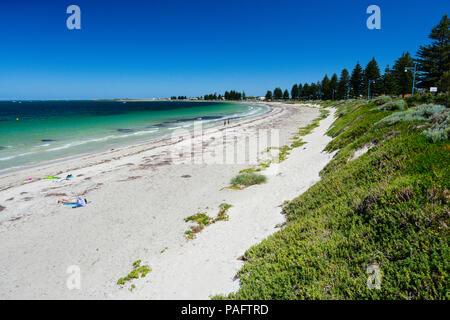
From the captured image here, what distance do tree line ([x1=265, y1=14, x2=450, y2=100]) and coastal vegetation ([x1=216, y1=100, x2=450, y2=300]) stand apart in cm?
2640

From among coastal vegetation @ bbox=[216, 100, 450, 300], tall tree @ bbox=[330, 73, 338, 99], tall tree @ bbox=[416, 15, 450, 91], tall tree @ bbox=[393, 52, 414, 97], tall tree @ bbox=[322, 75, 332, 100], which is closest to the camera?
coastal vegetation @ bbox=[216, 100, 450, 300]

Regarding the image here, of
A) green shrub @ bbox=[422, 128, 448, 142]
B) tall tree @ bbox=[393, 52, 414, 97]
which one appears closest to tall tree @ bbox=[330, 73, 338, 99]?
tall tree @ bbox=[393, 52, 414, 97]

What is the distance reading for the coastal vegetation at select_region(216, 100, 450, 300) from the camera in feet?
11.2

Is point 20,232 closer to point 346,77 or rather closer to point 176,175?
point 176,175

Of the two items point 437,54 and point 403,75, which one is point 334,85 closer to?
point 403,75

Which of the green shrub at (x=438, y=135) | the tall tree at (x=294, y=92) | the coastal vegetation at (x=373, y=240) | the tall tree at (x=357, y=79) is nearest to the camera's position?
the coastal vegetation at (x=373, y=240)

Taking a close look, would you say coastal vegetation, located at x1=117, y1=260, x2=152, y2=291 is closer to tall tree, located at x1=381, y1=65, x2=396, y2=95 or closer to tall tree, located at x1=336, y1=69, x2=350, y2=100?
tall tree, located at x1=381, y1=65, x2=396, y2=95

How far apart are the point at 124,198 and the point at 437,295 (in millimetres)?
12093

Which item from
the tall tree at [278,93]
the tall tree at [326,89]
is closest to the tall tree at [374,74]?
the tall tree at [326,89]

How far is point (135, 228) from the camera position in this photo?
8.66 metres

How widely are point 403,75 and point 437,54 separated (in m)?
20.8

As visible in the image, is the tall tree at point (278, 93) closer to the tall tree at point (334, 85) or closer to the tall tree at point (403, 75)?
the tall tree at point (334, 85)

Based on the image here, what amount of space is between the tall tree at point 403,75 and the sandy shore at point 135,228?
2470 inches

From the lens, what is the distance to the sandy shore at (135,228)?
19.0ft
